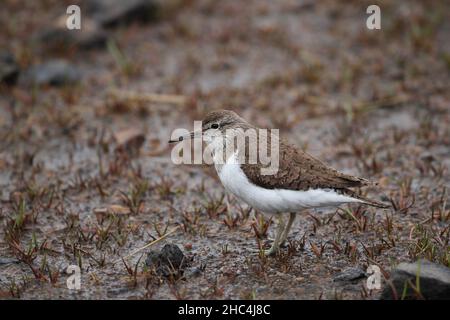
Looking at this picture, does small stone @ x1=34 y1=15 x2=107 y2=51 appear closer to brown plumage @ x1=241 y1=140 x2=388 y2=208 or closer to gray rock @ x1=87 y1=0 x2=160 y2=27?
gray rock @ x1=87 y1=0 x2=160 y2=27

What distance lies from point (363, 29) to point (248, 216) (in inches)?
246

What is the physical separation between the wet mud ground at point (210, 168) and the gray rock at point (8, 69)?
0.27m

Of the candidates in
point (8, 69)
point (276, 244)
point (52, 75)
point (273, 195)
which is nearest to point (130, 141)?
point (52, 75)

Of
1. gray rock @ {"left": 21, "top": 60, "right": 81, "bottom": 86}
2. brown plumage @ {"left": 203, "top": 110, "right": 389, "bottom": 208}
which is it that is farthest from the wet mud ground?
brown plumage @ {"left": 203, "top": 110, "right": 389, "bottom": 208}

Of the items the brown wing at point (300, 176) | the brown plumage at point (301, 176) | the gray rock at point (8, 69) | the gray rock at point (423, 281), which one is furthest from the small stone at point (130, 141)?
the gray rock at point (423, 281)

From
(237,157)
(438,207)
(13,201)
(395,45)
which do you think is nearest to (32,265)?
(13,201)

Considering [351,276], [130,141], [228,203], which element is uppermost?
[130,141]

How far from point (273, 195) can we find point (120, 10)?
7491 mm

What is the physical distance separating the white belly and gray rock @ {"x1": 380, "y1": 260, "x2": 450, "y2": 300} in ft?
2.50

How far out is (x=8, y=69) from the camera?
10.5 metres

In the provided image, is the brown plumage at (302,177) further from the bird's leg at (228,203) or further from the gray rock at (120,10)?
the gray rock at (120,10)

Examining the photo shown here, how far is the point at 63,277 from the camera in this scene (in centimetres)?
627

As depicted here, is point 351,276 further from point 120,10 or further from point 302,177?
point 120,10

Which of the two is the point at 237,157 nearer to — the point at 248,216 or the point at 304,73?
the point at 248,216
